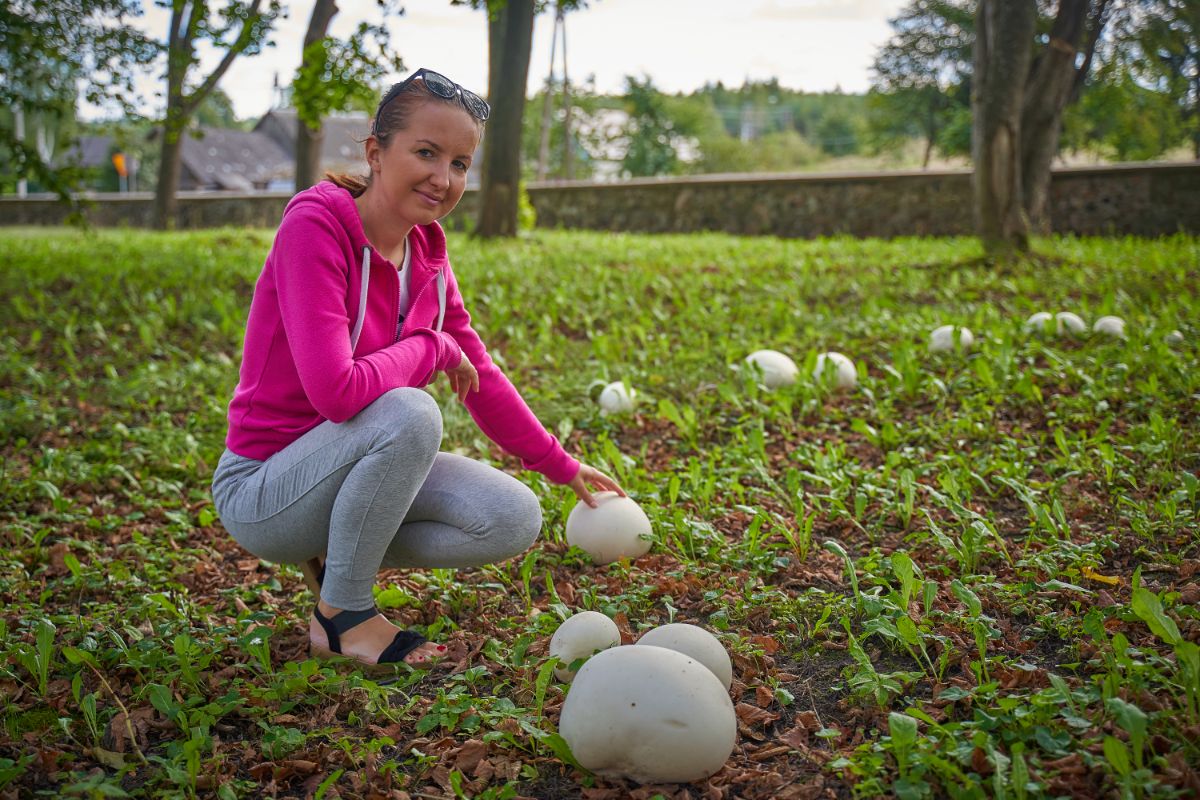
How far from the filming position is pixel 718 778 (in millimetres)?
1909

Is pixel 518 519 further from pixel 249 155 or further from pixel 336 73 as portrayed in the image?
pixel 249 155

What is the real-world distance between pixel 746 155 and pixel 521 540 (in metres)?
39.9

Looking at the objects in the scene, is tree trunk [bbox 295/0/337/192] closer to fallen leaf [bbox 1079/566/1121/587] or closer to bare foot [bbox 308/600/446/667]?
bare foot [bbox 308/600/446/667]

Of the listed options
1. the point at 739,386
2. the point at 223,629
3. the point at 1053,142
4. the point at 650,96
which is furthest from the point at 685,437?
the point at 650,96

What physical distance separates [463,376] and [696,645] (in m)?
0.93

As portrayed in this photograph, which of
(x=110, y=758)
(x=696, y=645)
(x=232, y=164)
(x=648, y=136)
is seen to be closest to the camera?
(x=110, y=758)

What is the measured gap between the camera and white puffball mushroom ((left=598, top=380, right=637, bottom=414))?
15.0ft

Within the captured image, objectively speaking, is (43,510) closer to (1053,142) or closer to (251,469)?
(251,469)

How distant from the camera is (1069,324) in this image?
5.40 m

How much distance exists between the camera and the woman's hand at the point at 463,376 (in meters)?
2.50

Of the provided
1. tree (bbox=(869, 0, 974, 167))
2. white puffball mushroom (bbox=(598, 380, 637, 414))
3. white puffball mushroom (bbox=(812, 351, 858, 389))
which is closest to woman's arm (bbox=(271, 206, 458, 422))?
white puffball mushroom (bbox=(598, 380, 637, 414))

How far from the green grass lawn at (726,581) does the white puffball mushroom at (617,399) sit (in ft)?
0.31

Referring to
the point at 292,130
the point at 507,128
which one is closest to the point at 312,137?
the point at 507,128

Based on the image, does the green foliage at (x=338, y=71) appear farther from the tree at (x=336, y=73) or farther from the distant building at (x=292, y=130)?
the distant building at (x=292, y=130)
